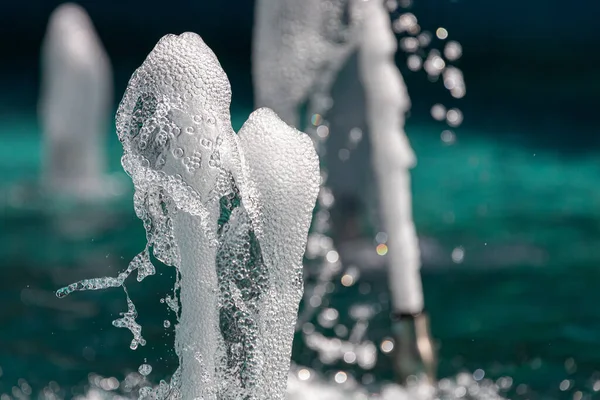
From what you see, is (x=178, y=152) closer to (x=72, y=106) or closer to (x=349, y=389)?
(x=349, y=389)

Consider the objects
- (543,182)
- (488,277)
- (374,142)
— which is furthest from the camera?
(543,182)

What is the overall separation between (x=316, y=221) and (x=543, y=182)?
13.1 feet

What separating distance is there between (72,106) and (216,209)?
6969 millimetres

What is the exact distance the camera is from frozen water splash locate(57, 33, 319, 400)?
2.27 meters

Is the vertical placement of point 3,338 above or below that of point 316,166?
below

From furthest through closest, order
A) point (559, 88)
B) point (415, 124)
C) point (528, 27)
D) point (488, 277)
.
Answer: point (528, 27) < point (559, 88) < point (415, 124) < point (488, 277)

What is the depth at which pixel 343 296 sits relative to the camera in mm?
5332

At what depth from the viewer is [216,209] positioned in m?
2.32

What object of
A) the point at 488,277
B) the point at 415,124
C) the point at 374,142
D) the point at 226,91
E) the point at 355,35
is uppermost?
the point at 226,91

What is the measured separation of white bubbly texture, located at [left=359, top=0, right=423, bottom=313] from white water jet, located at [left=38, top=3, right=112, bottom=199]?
4851 mm

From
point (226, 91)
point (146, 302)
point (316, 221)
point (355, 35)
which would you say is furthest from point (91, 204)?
point (226, 91)

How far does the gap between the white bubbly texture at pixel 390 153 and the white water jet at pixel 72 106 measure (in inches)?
191

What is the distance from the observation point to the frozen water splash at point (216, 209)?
2.27 metres

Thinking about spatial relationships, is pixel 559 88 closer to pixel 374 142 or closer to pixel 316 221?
pixel 316 221
